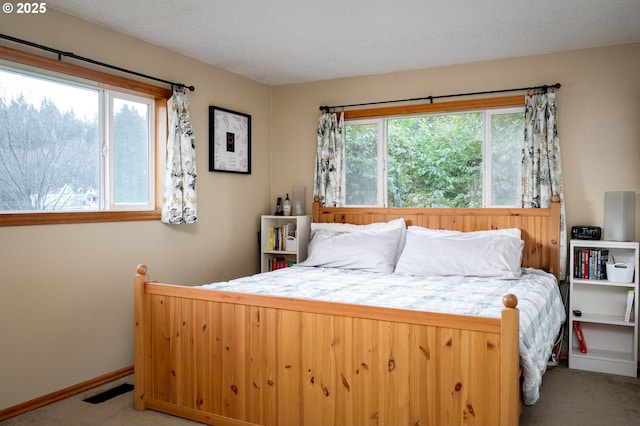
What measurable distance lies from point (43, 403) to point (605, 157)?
414cm

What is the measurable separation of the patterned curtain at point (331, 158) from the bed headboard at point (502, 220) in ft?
0.61

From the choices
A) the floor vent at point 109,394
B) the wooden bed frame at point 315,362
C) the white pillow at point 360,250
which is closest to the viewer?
the wooden bed frame at point 315,362

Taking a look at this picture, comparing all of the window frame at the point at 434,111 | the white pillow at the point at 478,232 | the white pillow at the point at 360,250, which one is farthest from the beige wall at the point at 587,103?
the white pillow at the point at 360,250

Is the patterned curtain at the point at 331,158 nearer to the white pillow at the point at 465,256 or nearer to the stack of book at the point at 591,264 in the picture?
the white pillow at the point at 465,256

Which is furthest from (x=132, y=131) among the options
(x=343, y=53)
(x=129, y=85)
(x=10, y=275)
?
(x=343, y=53)

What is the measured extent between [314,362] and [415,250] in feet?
5.70

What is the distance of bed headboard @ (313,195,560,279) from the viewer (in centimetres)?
394

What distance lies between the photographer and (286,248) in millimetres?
4691

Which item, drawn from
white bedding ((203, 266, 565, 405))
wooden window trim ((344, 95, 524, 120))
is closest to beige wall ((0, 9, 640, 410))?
wooden window trim ((344, 95, 524, 120))

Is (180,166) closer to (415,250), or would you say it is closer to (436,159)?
(415,250)

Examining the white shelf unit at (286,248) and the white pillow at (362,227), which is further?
the white shelf unit at (286,248)

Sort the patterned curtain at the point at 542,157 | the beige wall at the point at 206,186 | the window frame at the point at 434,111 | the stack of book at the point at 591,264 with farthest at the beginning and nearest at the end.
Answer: the window frame at the point at 434,111, the patterned curtain at the point at 542,157, the stack of book at the point at 591,264, the beige wall at the point at 206,186

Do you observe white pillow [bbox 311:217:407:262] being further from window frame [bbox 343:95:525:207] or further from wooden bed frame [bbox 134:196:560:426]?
wooden bed frame [bbox 134:196:560:426]

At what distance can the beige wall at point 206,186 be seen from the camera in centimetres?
294
